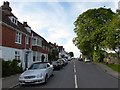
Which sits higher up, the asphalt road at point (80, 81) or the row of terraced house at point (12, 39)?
the row of terraced house at point (12, 39)

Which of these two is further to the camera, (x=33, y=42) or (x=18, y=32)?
(x=33, y=42)

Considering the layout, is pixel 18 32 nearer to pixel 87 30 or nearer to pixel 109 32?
pixel 109 32

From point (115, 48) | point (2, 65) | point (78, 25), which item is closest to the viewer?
point (2, 65)

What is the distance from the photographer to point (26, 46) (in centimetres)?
3662

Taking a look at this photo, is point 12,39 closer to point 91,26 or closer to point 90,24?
point 90,24

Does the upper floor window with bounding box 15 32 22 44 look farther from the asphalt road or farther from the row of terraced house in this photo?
the asphalt road

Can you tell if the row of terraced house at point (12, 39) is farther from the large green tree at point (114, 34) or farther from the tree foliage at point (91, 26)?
the tree foliage at point (91, 26)

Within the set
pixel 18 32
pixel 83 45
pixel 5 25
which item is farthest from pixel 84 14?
pixel 5 25

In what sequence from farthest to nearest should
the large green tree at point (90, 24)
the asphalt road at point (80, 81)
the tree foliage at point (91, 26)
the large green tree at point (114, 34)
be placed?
the large green tree at point (90, 24)
the tree foliage at point (91, 26)
the large green tree at point (114, 34)
the asphalt road at point (80, 81)

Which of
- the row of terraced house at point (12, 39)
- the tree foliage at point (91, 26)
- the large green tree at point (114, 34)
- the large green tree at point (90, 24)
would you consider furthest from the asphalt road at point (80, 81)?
the large green tree at point (90, 24)

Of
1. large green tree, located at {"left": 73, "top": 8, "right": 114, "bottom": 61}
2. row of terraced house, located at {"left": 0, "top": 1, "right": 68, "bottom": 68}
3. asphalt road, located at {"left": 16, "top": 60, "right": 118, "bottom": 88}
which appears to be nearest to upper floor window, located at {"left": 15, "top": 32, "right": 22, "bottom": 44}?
row of terraced house, located at {"left": 0, "top": 1, "right": 68, "bottom": 68}

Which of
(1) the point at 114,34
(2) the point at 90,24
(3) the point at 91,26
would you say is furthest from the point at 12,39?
(3) the point at 91,26

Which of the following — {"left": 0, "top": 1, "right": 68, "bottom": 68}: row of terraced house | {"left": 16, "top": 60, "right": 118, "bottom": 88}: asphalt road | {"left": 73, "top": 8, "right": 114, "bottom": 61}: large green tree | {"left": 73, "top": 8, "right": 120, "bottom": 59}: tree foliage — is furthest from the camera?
{"left": 73, "top": 8, "right": 114, "bottom": 61}: large green tree

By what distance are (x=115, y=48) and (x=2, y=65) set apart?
21.7m
